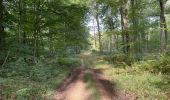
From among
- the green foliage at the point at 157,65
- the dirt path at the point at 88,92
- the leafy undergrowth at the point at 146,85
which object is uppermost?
the green foliage at the point at 157,65

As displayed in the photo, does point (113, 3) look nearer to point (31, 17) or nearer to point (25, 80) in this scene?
point (31, 17)

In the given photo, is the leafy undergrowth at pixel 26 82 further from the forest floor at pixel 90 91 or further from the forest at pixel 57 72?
the forest floor at pixel 90 91

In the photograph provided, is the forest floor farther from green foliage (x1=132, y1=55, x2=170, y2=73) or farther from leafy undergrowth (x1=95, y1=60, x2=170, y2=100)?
green foliage (x1=132, y1=55, x2=170, y2=73)

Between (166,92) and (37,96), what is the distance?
20.8ft

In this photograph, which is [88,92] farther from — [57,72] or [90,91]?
[57,72]

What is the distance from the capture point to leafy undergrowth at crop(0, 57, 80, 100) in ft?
34.6

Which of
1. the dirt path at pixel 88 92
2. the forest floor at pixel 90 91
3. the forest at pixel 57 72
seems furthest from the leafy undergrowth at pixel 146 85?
Answer: the dirt path at pixel 88 92

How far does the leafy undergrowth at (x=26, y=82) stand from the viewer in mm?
10531

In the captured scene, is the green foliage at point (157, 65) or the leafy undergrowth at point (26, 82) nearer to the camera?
the leafy undergrowth at point (26, 82)

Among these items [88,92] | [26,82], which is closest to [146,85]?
[88,92]

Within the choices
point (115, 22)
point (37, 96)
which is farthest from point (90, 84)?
point (115, 22)

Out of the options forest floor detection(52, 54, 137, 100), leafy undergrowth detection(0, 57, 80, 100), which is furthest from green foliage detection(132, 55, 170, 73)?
leafy undergrowth detection(0, 57, 80, 100)

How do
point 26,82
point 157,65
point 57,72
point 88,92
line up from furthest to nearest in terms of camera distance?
point 57,72, point 157,65, point 26,82, point 88,92

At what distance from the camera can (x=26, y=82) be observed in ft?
42.3
